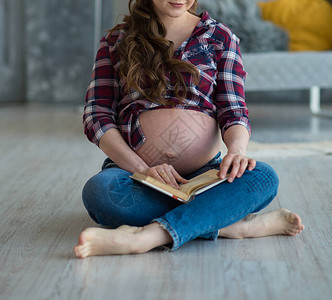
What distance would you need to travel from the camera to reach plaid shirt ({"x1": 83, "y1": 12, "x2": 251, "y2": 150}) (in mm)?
1317

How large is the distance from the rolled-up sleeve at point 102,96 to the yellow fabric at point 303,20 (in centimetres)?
242

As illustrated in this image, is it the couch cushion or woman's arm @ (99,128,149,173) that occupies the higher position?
woman's arm @ (99,128,149,173)

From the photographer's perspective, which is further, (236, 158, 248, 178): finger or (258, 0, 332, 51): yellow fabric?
(258, 0, 332, 51): yellow fabric

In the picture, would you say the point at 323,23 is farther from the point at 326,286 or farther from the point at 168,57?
the point at 326,286

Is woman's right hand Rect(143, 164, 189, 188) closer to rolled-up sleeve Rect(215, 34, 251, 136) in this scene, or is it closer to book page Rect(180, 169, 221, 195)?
book page Rect(180, 169, 221, 195)

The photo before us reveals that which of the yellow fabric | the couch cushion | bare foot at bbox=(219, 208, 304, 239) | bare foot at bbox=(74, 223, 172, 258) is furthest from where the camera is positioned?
the yellow fabric

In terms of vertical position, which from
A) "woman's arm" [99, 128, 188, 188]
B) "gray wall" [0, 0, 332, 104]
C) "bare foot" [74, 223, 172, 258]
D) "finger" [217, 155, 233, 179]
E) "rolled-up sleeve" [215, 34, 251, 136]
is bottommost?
"gray wall" [0, 0, 332, 104]

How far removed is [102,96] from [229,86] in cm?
30

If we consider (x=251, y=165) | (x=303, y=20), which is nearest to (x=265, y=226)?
(x=251, y=165)

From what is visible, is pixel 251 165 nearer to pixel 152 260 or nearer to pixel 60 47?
pixel 152 260

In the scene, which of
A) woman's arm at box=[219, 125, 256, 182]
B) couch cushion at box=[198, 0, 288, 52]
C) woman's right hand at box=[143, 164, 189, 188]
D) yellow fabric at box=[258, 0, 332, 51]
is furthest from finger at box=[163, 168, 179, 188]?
yellow fabric at box=[258, 0, 332, 51]

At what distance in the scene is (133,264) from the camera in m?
1.08

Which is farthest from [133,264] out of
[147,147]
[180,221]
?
[147,147]

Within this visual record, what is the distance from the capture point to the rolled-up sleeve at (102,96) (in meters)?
1.34
